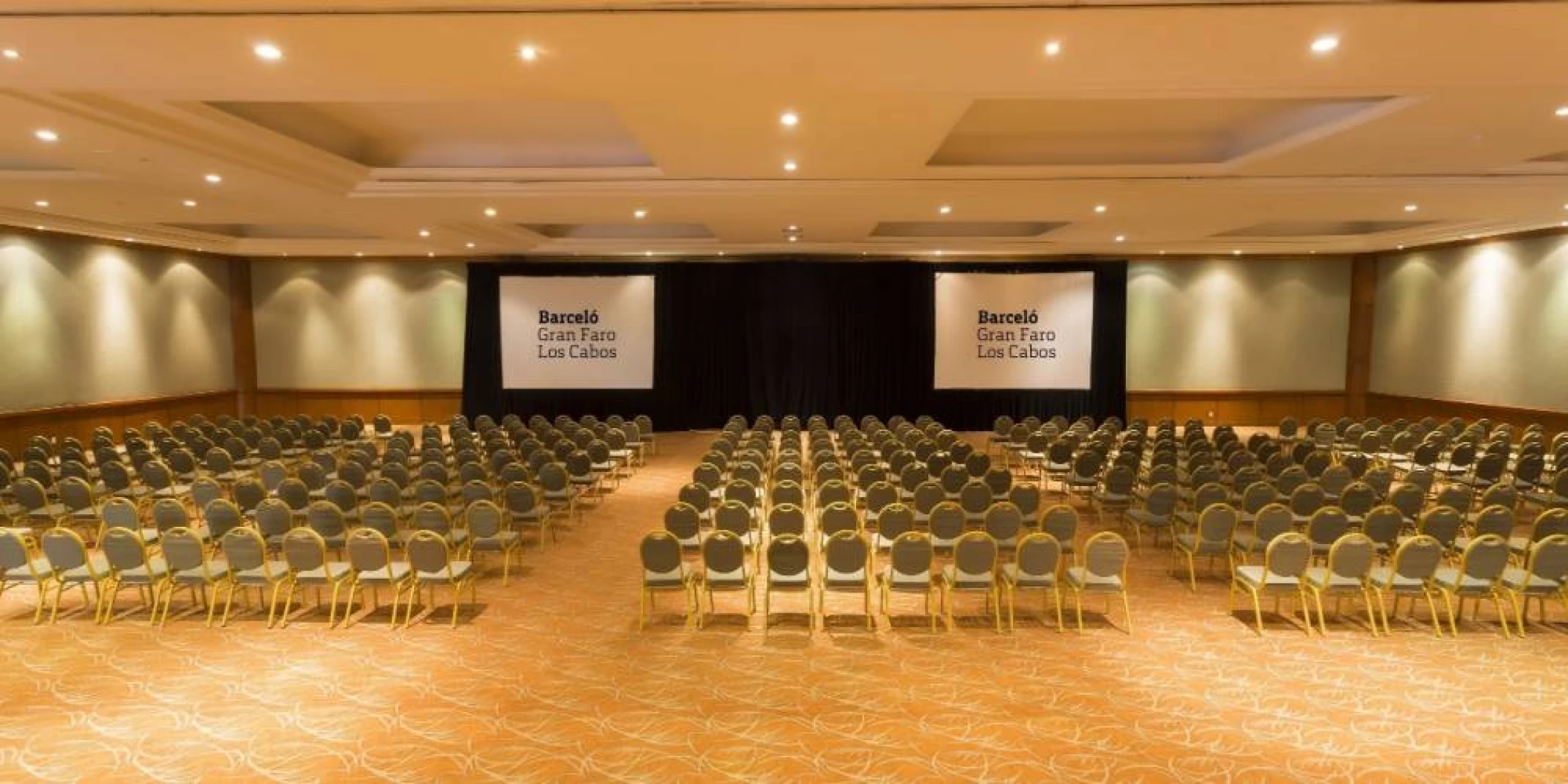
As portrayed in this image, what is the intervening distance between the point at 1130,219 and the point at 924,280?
23.4 ft

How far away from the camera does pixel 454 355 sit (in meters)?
21.5

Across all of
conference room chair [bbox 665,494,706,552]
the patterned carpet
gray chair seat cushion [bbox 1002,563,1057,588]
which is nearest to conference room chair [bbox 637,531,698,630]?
the patterned carpet

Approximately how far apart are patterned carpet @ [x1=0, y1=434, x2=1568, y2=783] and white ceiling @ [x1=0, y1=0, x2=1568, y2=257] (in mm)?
4279

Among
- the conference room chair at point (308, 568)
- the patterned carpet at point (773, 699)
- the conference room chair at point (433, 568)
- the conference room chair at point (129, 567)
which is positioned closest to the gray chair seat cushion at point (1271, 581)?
the patterned carpet at point (773, 699)

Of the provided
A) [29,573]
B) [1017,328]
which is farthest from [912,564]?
[1017,328]

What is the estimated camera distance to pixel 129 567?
7.31 meters

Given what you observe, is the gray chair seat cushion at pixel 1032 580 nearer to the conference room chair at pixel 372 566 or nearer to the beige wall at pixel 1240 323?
the conference room chair at pixel 372 566

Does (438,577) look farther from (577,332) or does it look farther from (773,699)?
(577,332)

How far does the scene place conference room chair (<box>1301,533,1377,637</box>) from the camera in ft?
22.8

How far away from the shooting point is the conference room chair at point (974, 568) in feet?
23.3

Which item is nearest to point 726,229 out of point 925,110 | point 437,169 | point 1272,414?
point 437,169

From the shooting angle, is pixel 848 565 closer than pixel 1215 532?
Yes

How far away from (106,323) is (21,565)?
12.2 m

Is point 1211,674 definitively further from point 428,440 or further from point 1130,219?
point 428,440
